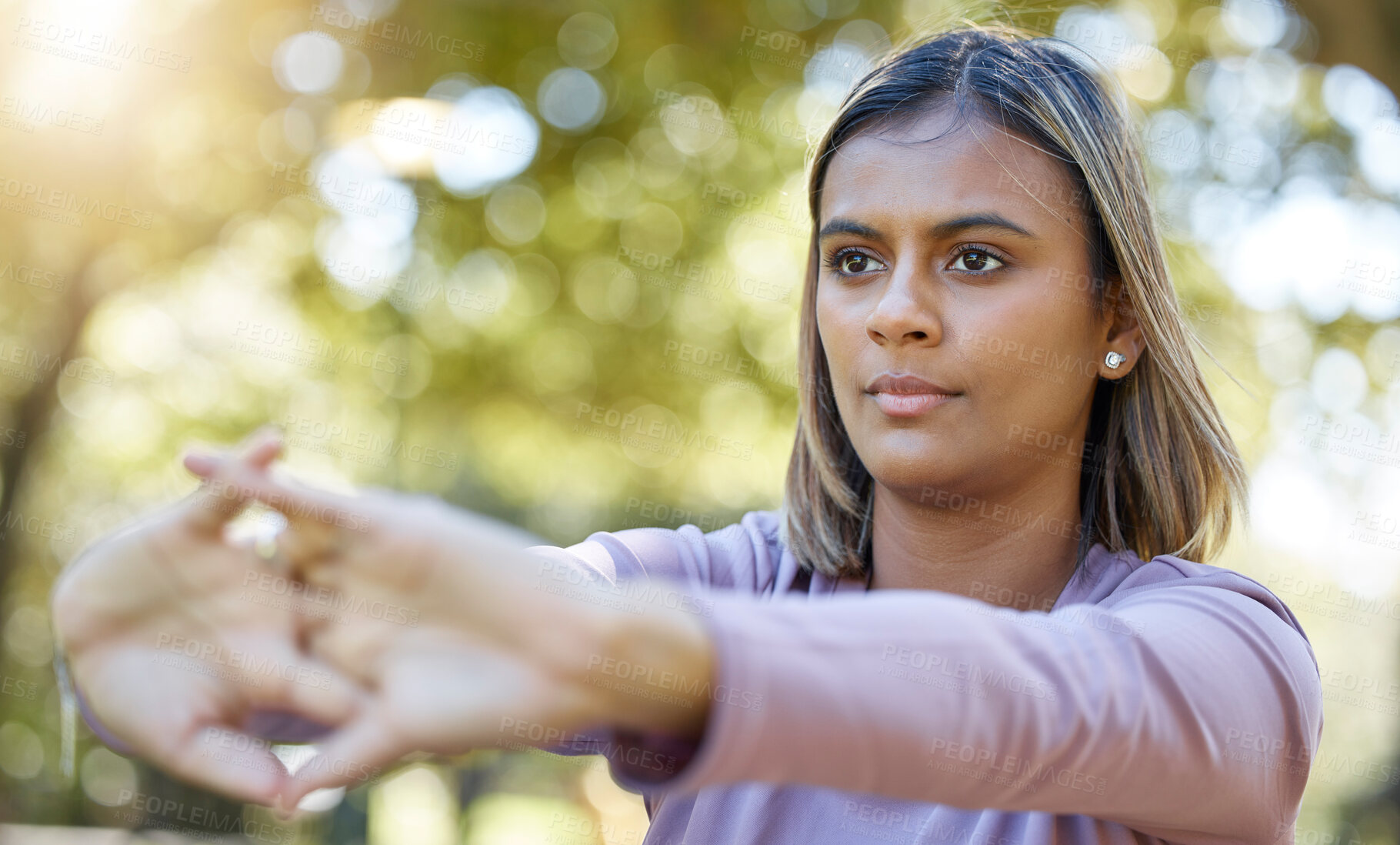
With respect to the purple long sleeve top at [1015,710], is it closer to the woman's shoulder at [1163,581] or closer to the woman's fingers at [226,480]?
the woman's shoulder at [1163,581]

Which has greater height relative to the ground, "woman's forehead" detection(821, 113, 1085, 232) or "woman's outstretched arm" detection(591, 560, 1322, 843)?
"woman's forehead" detection(821, 113, 1085, 232)

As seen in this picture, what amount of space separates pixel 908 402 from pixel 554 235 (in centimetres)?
681

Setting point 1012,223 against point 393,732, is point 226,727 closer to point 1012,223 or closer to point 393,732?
point 393,732

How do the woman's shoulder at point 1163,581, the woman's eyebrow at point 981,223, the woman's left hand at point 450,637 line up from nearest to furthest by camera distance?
the woman's left hand at point 450,637
the woman's shoulder at point 1163,581
the woman's eyebrow at point 981,223

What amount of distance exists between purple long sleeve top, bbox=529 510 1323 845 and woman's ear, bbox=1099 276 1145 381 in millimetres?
533

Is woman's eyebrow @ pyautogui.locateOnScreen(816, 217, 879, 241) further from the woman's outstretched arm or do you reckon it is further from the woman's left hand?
the woman's left hand

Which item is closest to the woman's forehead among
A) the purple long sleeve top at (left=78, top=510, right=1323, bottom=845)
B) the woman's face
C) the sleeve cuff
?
the woman's face

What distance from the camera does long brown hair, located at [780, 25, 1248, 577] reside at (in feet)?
6.27

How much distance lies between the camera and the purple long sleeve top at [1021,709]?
864mm

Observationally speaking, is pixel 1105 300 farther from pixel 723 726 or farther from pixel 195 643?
pixel 195 643

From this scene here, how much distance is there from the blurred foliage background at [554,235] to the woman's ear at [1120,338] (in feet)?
11.4

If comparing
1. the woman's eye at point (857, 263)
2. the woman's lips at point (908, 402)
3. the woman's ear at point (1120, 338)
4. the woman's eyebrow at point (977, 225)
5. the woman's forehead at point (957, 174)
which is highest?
the woman's forehead at point (957, 174)

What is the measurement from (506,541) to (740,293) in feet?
25.3

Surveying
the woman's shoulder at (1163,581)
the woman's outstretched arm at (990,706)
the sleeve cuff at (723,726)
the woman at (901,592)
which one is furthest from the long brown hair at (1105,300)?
the sleeve cuff at (723,726)
